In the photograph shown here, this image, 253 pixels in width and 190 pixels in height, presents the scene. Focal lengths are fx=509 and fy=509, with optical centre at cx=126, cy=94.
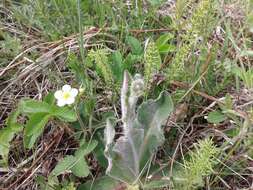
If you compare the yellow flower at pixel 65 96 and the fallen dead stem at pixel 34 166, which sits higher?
the yellow flower at pixel 65 96

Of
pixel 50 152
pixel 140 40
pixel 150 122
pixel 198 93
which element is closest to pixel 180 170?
pixel 150 122

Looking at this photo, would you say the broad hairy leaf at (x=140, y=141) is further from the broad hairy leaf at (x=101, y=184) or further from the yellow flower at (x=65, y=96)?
the yellow flower at (x=65, y=96)

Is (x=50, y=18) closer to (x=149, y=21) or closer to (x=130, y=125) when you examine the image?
(x=149, y=21)

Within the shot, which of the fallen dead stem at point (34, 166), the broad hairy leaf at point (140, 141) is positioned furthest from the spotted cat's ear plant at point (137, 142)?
the fallen dead stem at point (34, 166)

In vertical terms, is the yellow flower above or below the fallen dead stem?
above

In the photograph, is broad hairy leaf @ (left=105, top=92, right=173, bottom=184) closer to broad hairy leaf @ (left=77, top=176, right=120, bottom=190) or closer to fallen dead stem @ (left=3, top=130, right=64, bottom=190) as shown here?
broad hairy leaf @ (left=77, top=176, right=120, bottom=190)

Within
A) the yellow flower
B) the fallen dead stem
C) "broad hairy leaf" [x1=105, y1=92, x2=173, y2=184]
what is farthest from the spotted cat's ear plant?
the fallen dead stem

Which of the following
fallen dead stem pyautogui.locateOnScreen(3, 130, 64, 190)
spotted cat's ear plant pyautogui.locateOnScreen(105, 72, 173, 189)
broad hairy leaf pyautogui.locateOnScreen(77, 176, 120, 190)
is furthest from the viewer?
fallen dead stem pyautogui.locateOnScreen(3, 130, 64, 190)

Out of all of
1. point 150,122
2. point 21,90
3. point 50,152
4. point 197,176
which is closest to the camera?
point 197,176
